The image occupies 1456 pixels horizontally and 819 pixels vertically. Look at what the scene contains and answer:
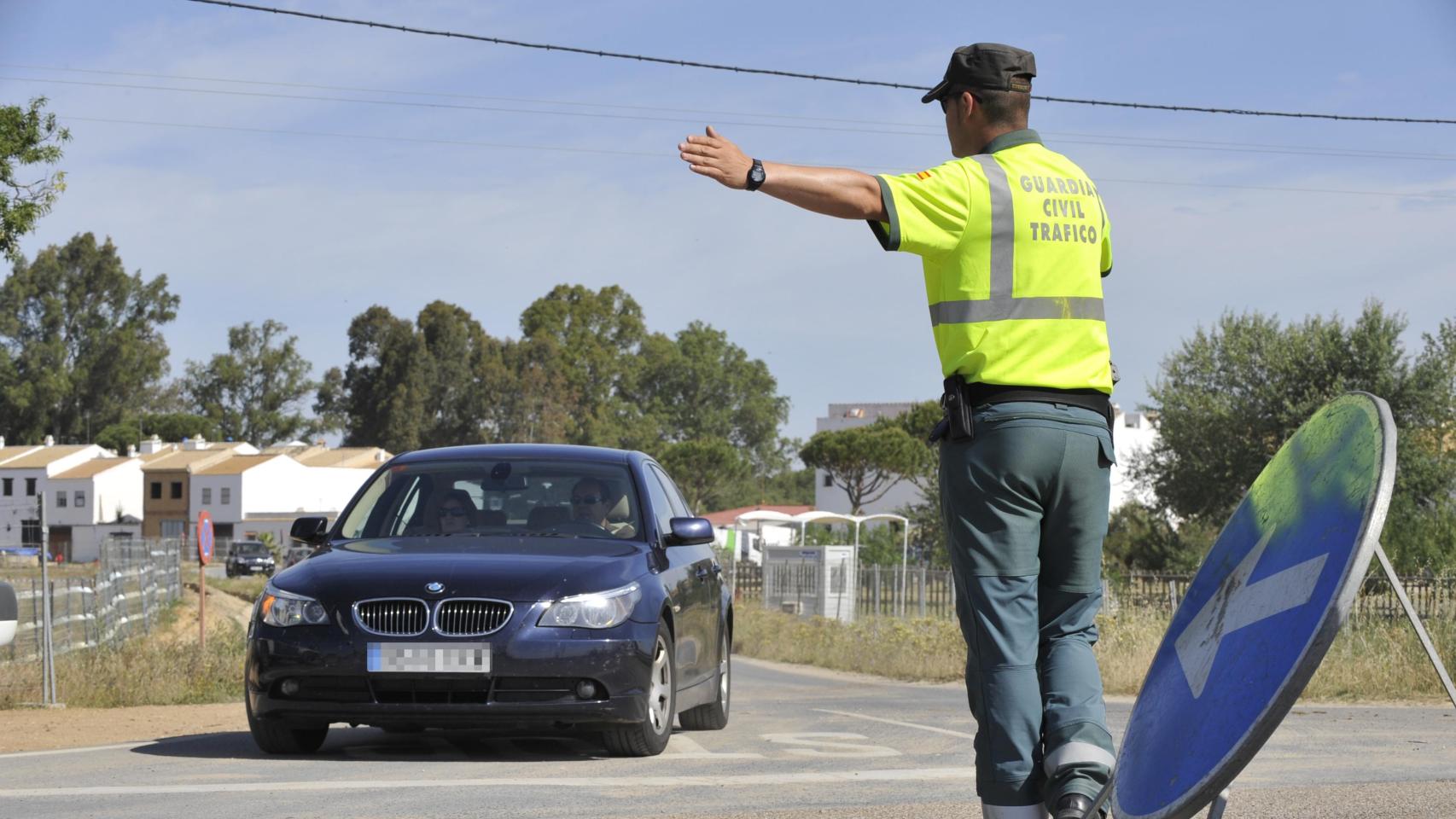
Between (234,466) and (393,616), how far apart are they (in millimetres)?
102095

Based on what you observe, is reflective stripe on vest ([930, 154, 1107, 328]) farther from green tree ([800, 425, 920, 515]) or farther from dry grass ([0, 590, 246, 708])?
green tree ([800, 425, 920, 515])

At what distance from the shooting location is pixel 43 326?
321ft

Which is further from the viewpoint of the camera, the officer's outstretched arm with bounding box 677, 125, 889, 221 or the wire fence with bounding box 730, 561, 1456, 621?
the wire fence with bounding box 730, 561, 1456, 621

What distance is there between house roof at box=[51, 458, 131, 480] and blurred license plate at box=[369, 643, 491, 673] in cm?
10636

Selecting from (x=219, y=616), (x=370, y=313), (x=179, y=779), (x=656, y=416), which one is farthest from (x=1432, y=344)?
(x=656, y=416)

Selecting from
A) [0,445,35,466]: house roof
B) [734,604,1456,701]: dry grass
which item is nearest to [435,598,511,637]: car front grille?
[734,604,1456,701]: dry grass

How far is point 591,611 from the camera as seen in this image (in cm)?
723

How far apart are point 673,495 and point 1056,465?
5839 mm

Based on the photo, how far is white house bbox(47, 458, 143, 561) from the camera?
354 ft

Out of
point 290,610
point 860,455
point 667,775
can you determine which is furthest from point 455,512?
point 860,455

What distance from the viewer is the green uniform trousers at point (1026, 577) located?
3756mm

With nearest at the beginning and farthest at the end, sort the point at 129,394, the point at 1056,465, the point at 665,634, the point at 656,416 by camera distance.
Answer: the point at 1056,465
the point at 665,634
the point at 129,394
the point at 656,416

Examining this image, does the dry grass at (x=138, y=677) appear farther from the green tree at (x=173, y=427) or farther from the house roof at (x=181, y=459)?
the green tree at (x=173, y=427)

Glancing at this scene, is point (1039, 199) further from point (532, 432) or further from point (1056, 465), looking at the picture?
point (532, 432)
